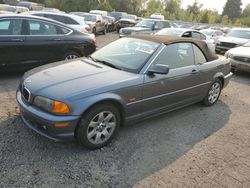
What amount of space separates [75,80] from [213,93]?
3358 millimetres

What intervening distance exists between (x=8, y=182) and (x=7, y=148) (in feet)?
2.32

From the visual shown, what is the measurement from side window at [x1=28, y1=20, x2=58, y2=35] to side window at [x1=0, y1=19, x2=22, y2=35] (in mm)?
257

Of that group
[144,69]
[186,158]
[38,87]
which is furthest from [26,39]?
[186,158]

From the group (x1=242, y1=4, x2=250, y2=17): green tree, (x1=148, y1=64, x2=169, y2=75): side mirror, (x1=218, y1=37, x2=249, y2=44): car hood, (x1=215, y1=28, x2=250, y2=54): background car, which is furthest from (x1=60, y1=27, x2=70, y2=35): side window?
(x1=242, y1=4, x2=250, y2=17): green tree

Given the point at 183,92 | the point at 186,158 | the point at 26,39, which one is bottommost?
the point at 186,158

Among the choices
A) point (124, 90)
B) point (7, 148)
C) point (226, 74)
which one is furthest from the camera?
point (226, 74)

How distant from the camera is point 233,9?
72.9m

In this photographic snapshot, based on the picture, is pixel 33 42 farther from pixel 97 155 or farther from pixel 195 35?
pixel 195 35

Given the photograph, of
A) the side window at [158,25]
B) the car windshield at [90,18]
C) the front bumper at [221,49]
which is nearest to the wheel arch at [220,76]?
the front bumper at [221,49]

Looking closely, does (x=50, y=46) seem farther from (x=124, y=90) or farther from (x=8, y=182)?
(x=8, y=182)

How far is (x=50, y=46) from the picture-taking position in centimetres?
670

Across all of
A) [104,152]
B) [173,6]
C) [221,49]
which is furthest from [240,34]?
[173,6]

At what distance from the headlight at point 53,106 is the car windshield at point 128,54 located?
4.09 ft

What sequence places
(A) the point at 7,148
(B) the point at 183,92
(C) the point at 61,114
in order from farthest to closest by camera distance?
(B) the point at 183,92
(A) the point at 7,148
(C) the point at 61,114
